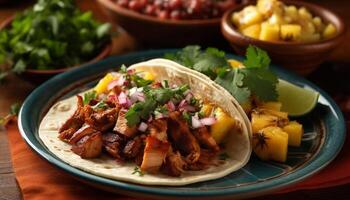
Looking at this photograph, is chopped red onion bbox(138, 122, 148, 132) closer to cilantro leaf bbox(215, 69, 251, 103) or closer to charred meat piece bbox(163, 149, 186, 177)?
charred meat piece bbox(163, 149, 186, 177)

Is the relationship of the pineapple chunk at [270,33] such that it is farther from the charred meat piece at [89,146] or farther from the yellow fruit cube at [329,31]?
the charred meat piece at [89,146]

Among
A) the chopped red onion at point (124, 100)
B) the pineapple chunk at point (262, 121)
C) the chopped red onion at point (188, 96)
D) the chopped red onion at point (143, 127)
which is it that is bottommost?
the pineapple chunk at point (262, 121)

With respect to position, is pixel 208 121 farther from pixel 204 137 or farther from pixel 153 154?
pixel 153 154

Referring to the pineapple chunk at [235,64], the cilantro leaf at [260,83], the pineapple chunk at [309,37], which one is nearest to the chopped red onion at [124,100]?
the cilantro leaf at [260,83]

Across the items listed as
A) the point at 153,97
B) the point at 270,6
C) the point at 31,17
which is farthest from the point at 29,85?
the point at 270,6

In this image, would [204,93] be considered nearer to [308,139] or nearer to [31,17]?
[308,139]

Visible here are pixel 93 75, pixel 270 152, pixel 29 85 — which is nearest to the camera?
pixel 270 152
